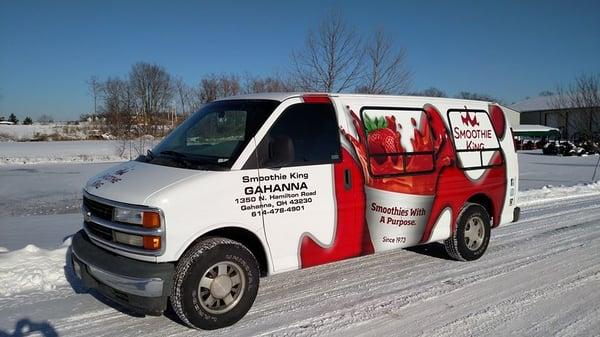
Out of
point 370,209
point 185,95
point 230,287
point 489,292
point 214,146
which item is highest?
point 185,95

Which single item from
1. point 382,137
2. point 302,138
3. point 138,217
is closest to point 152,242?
point 138,217

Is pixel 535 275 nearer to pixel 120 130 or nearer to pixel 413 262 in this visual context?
pixel 413 262

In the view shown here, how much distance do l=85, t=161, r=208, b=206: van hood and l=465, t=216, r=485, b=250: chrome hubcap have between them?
12.6 feet

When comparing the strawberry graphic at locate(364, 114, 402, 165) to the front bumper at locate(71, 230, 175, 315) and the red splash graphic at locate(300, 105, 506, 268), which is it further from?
the front bumper at locate(71, 230, 175, 315)

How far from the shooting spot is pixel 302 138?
4.64 metres

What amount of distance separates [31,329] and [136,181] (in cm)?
156

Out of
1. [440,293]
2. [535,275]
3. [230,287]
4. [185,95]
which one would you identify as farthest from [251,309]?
[185,95]

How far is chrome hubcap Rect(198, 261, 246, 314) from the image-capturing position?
13.4ft

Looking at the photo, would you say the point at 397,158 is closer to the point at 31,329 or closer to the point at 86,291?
the point at 86,291

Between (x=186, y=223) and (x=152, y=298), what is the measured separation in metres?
0.64

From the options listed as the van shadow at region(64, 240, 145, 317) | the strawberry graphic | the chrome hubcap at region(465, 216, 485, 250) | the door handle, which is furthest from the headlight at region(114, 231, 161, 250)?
the chrome hubcap at region(465, 216, 485, 250)

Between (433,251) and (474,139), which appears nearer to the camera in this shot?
(474,139)

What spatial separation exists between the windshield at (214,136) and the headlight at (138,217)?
63cm

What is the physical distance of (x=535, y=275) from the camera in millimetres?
5684
